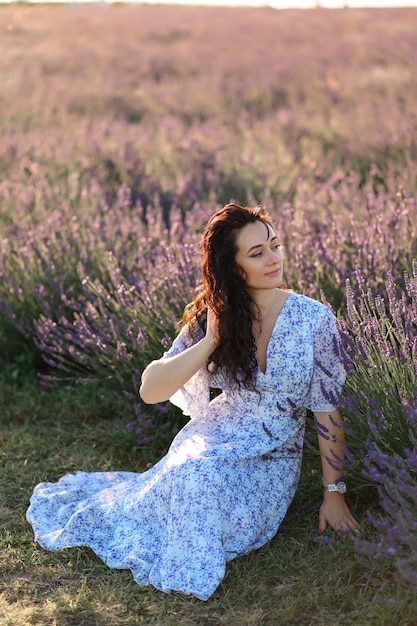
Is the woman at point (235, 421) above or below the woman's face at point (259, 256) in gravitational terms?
below

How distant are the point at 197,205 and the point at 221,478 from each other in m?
2.51

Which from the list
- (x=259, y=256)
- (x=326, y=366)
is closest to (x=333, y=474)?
(x=326, y=366)

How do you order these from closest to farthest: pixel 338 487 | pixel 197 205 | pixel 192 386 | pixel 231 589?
pixel 231 589
pixel 338 487
pixel 192 386
pixel 197 205

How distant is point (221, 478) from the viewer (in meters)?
2.51

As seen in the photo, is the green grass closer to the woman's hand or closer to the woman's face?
the woman's hand

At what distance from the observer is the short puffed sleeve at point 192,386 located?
2719 mm

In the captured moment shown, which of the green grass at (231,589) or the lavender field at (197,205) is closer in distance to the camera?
the green grass at (231,589)

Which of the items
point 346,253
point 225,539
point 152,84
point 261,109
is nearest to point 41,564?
point 225,539

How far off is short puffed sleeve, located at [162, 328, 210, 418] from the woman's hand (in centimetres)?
48

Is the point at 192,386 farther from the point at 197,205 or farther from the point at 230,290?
the point at 197,205

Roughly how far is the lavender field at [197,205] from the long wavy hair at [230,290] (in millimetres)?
271

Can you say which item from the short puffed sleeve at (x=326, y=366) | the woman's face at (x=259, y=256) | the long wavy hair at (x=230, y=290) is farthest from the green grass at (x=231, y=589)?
the woman's face at (x=259, y=256)

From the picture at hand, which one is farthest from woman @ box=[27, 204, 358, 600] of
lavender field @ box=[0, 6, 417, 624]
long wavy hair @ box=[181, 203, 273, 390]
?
lavender field @ box=[0, 6, 417, 624]

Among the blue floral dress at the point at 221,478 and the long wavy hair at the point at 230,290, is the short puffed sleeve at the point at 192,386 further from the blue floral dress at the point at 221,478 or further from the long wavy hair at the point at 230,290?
the long wavy hair at the point at 230,290
